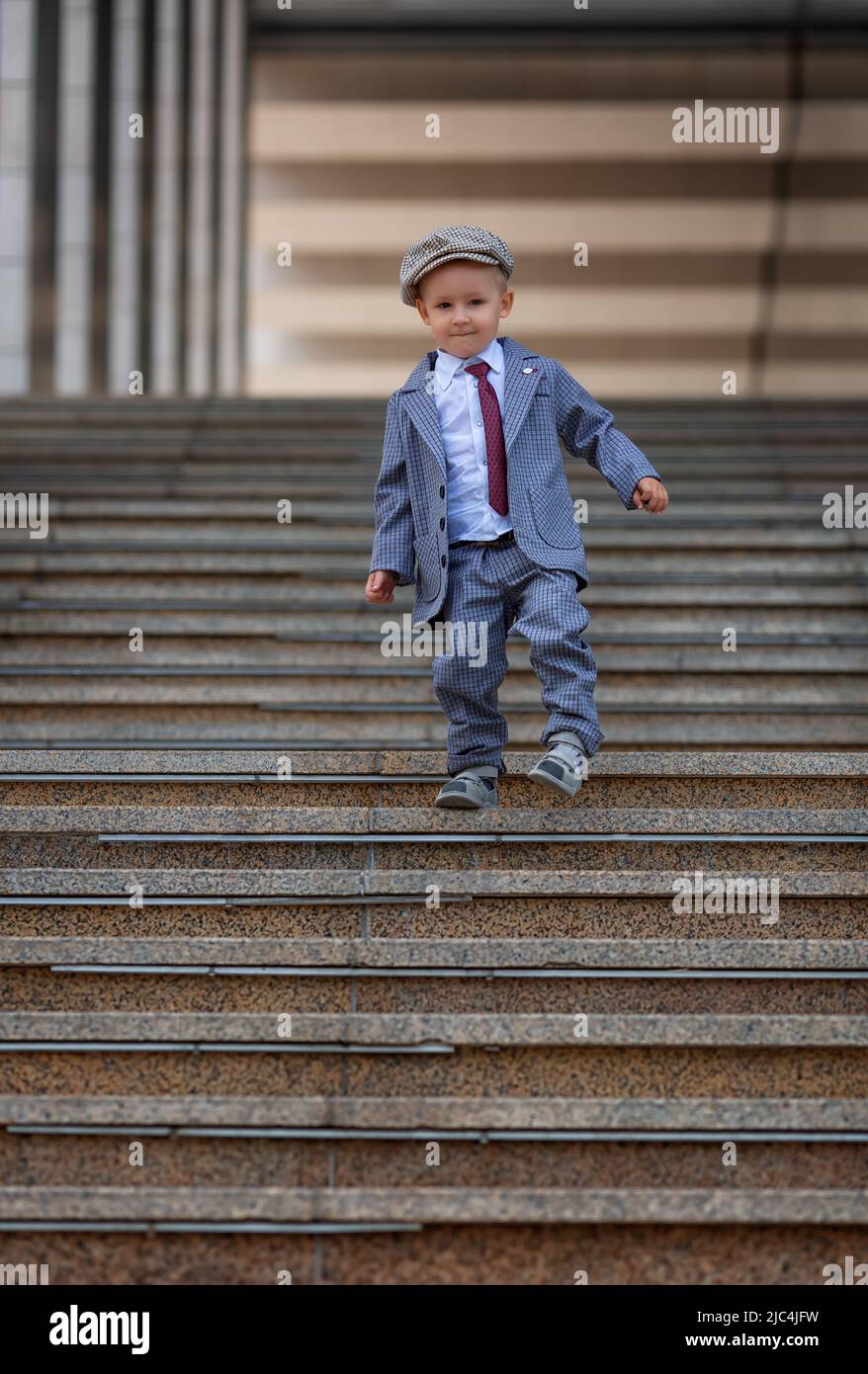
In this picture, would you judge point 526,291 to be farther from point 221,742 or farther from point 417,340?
point 221,742

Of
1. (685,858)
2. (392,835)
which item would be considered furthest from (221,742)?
(685,858)

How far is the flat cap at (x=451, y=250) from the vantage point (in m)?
3.46

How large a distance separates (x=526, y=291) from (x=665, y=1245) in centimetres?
1758

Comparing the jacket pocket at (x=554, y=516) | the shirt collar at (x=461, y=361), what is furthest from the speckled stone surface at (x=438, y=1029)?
the shirt collar at (x=461, y=361)

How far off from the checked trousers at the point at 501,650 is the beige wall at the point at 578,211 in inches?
527

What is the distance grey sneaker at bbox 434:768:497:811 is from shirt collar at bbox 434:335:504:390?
0.96 meters

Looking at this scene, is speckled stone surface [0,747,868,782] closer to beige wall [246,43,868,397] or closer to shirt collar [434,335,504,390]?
shirt collar [434,335,504,390]

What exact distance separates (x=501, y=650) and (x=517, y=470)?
43 centimetres

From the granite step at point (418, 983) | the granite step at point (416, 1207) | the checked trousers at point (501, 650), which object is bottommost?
the granite step at point (416, 1207)

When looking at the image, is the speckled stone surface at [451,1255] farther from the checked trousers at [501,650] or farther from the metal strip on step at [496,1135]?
the checked trousers at [501,650]

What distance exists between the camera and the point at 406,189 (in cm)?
1852

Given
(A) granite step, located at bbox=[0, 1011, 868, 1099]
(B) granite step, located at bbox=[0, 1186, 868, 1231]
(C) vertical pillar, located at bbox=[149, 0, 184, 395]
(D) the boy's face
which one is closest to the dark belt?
(D) the boy's face

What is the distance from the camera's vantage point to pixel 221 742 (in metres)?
5.06

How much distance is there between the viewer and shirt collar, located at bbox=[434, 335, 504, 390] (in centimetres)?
372
